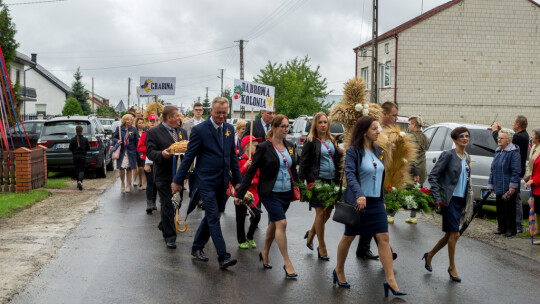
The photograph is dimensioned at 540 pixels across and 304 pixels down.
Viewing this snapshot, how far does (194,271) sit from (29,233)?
3.56 metres

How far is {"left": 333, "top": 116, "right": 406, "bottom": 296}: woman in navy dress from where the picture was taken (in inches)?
232

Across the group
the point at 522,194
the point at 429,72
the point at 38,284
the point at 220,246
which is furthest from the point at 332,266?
the point at 429,72

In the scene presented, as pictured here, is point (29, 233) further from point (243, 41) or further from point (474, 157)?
point (243, 41)

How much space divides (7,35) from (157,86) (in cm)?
1594

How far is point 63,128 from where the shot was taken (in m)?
18.1

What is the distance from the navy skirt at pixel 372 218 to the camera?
5996mm

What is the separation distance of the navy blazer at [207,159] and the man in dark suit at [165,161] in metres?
1.19

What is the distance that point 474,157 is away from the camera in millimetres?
11469

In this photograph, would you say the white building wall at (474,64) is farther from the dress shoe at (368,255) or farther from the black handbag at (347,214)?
the black handbag at (347,214)

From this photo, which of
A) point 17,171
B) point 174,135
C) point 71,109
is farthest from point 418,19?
point 71,109

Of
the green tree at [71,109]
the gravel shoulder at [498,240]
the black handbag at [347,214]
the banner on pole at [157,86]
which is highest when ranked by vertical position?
the green tree at [71,109]

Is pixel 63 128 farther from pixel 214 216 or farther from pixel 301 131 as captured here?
pixel 214 216

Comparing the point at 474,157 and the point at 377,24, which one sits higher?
the point at 377,24

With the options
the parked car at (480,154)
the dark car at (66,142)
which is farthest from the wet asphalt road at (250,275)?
the dark car at (66,142)
